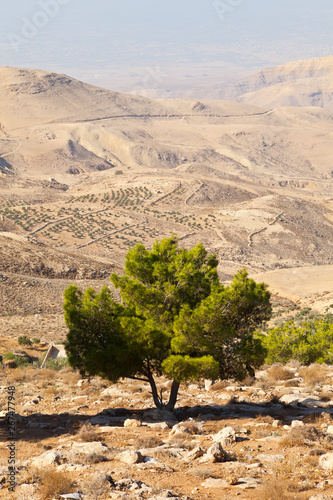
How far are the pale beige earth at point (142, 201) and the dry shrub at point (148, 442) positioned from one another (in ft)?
2.88

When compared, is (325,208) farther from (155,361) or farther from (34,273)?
(155,361)

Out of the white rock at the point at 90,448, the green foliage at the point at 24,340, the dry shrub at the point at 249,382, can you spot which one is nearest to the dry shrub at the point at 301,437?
the white rock at the point at 90,448

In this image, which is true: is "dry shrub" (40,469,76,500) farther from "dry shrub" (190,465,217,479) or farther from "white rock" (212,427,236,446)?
"white rock" (212,427,236,446)

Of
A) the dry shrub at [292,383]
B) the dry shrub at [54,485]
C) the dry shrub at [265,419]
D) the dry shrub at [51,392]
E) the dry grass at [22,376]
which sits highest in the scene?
the dry shrub at [54,485]

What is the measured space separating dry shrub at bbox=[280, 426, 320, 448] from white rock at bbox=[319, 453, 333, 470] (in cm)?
156

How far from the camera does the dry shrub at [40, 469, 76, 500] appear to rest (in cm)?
881

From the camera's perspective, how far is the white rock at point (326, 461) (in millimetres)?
9924

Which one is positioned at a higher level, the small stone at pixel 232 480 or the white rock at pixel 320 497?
the white rock at pixel 320 497

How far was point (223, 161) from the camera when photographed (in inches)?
5458

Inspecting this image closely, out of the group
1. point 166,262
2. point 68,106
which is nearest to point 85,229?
point 166,262

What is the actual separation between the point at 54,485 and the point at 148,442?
3.66 meters

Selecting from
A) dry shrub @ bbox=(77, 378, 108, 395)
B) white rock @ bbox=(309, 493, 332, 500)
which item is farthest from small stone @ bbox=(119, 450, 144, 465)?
dry shrub @ bbox=(77, 378, 108, 395)

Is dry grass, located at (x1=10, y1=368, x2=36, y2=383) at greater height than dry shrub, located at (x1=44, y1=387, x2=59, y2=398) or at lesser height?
lesser

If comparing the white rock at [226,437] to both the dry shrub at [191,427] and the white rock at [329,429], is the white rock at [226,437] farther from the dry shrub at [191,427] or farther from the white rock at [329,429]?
the white rock at [329,429]
